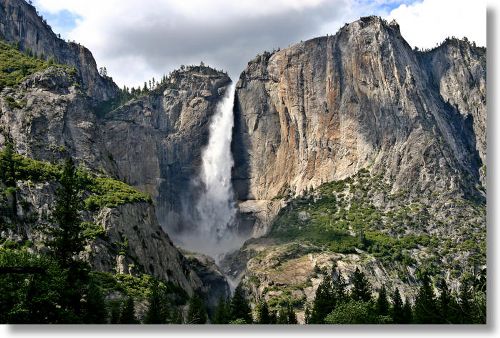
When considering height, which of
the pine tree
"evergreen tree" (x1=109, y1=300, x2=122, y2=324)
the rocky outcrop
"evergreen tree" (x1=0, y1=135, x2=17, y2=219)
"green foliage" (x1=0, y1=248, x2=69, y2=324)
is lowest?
"evergreen tree" (x1=109, y1=300, x2=122, y2=324)

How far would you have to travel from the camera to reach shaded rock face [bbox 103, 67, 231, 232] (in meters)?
107

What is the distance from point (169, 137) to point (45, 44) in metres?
Answer: 32.6

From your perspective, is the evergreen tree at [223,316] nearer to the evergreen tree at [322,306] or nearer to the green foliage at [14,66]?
the evergreen tree at [322,306]

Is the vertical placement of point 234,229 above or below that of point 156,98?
below

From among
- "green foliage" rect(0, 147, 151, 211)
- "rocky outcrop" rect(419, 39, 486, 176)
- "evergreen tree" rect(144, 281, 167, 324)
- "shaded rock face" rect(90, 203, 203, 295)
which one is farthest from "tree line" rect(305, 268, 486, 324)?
"rocky outcrop" rect(419, 39, 486, 176)

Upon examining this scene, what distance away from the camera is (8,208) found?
1681 inches

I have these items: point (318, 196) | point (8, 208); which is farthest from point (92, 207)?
point (318, 196)

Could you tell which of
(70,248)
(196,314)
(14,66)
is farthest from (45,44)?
(70,248)

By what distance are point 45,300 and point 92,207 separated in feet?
92.4

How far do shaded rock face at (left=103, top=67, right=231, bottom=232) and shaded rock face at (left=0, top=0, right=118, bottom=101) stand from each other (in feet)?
45.2

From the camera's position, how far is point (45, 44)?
122 metres

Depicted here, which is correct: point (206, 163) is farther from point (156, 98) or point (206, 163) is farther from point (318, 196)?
point (318, 196)

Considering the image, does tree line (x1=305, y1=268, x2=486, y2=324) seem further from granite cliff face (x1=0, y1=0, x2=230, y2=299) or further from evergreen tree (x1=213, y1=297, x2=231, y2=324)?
granite cliff face (x1=0, y1=0, x2=230, y2=299)

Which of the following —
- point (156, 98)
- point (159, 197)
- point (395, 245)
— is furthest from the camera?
point (156, 98)
